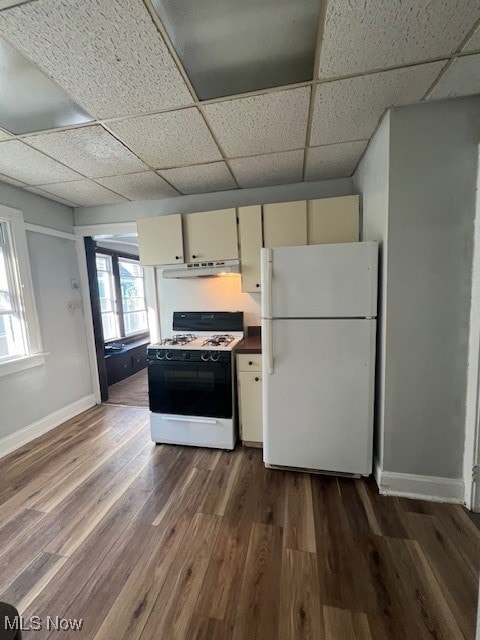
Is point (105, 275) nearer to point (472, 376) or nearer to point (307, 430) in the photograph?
point (307, 430)

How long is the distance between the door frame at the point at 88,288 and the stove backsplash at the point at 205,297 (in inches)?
3.0

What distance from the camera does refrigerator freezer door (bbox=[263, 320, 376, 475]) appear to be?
184cm

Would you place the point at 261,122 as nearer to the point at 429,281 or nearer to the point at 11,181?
the point at 429,281

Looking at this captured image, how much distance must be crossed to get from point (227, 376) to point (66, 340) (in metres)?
2.09

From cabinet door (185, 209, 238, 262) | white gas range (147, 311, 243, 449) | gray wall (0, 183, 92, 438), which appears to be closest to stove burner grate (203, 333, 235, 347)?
white gas range (147, 311, 243, 449)

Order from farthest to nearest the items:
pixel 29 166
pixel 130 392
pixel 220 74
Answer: pixel 130 392, pixel 29 166, pixel 220 74

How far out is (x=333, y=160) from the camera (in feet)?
7.39

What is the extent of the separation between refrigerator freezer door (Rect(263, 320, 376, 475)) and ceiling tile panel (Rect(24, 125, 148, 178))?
1682 mm

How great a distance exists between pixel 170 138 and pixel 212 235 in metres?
0.87

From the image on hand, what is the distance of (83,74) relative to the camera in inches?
50.2

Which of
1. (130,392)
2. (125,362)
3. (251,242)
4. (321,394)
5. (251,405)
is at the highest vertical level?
(251,242)

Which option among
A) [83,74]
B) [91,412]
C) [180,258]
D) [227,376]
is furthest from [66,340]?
[83,74]
